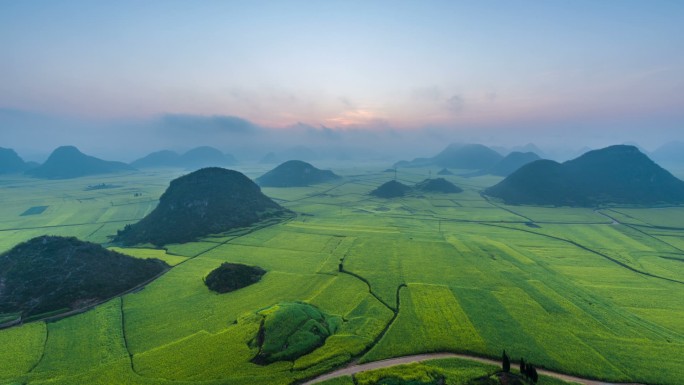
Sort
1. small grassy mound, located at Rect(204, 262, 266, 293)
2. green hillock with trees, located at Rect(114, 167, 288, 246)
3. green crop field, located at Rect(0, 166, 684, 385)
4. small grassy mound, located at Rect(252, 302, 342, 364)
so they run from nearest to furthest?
1. green crop field, located at Rect(0, 166, 684, 385)
2. small grassy mound, located at Rect(252, 302, 342, 364)
3. small grassy mound, located at Rect(204, 262, 266, 293)
4. green hillock with trees, located at Rect(114, 167, 288, 246)

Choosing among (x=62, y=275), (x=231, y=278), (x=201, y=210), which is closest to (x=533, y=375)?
(x=231, y=278)

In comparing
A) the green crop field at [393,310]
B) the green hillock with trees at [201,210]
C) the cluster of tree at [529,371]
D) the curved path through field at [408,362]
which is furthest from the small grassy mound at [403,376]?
the green hillock with trees at [201,210]

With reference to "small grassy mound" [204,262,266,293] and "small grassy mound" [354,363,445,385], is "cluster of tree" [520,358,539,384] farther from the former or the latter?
"small grassy mound" [204,262,266,293]

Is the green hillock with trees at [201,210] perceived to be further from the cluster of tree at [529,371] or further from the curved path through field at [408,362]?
the cluster of tree at [529,371]

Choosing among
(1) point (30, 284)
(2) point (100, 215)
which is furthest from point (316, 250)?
(2) point (100, 215)

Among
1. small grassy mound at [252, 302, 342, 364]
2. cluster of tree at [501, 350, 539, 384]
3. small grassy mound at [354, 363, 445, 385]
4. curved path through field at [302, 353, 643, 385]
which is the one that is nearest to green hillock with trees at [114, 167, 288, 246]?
small grassy mound at [252, 302, 342, 364]

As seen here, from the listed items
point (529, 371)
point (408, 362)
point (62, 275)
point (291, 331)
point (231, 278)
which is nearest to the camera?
point (529, 371)

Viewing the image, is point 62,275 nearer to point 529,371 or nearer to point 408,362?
point 408,362
